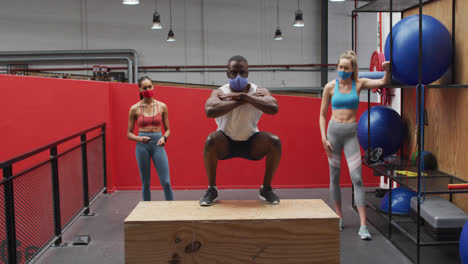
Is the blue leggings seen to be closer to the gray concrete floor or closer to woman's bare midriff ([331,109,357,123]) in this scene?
the gray concrete floor

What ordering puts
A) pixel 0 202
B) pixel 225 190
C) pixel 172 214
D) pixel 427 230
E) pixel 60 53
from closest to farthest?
pixel 172 214 → pixel 0 202 → pixel 427 230 → pixel 225 190 → pixel 60 53

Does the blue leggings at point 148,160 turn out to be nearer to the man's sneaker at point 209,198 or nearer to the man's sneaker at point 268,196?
the man's sneaker at point 209,198

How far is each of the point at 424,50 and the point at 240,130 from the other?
4.87 feet

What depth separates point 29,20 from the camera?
34.6 ft

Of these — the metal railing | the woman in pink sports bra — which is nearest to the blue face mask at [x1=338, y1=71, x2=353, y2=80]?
the woman in pink sports bra

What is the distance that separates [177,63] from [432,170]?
8.37 m

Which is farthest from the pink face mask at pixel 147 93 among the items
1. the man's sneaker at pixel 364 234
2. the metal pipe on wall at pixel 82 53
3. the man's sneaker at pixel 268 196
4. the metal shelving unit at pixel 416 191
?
the metal pipe on wall at pixel 82 53

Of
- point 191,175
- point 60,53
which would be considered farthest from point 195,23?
point 191,175

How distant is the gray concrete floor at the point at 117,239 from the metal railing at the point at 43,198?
12 cm

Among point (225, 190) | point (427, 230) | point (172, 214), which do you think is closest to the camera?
point (172, 214)

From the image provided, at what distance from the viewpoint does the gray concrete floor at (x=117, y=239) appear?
304 cm

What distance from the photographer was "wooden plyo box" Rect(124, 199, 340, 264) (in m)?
2.21

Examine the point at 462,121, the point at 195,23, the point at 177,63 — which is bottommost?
the point at 462,121

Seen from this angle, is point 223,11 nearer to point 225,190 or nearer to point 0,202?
point 225,190
